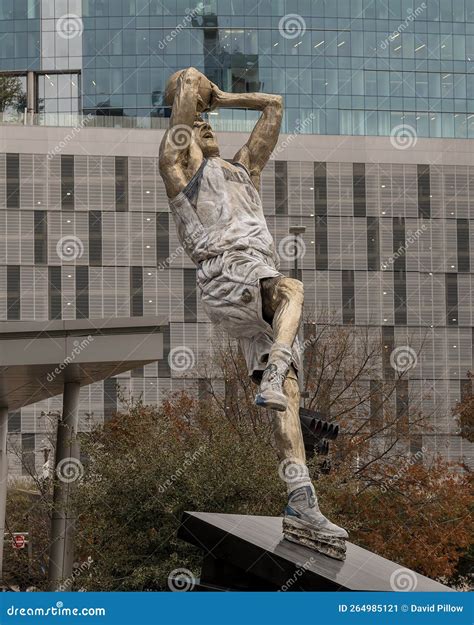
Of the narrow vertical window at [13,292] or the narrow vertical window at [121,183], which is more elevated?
the narrow vertical window at [121,183]

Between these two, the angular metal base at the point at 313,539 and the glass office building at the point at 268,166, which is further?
the glass office building at the point at 268,166

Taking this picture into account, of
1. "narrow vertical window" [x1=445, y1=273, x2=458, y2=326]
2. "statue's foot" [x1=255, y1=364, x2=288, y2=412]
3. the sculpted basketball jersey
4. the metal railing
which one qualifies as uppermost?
the metal railing

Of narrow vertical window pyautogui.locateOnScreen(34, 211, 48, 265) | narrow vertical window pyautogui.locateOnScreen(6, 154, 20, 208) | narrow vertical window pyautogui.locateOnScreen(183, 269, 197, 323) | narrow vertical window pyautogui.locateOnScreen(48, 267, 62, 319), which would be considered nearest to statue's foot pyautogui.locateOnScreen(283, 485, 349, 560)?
narrow vertical window pyautogui.locateOnScreen(48, 267, 62, 319)

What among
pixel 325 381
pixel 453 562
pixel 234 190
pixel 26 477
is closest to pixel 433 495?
pixel 453 562

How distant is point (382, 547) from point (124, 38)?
175ft

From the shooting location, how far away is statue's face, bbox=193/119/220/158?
32.5 feet

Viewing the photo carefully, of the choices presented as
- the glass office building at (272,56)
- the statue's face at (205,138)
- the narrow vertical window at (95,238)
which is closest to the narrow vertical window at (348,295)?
the glass office building at (272,56)

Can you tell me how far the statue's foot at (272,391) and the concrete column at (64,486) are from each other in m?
12.1

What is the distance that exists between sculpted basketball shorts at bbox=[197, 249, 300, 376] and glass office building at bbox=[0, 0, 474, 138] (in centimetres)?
6831

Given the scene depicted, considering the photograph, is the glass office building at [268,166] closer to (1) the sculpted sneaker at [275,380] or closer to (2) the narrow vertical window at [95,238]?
(2) the narrow vertical window at [95,238]

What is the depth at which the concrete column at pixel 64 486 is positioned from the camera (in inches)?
844

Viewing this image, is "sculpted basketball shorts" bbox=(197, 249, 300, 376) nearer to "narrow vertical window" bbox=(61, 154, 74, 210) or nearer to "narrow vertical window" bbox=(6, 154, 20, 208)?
"narrow vertical window" bbox=(61, 154, 74, 210)

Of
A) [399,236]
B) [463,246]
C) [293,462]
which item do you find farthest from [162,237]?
[293,462]

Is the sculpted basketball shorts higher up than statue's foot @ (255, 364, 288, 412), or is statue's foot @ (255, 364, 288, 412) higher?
the sculpted basketball shorts
